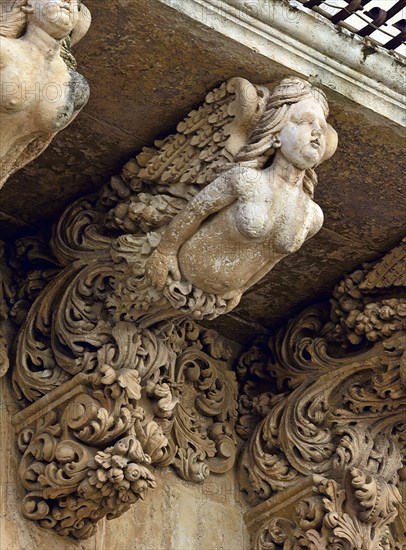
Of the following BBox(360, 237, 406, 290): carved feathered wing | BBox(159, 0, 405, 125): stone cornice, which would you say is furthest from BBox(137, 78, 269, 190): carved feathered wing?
BBox(360, 237, 406, 290): carved feathered wing

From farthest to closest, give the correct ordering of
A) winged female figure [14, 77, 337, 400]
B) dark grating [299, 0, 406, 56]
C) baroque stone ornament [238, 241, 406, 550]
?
baroque stone ornament [238, 241, 406, 550], dark grating [299, 0, 406, 56], winged female figure [14, 77, 337, 400]

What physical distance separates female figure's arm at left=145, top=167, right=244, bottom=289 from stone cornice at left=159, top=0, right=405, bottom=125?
365mm

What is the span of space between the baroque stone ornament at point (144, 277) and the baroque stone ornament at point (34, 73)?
0.64 metres

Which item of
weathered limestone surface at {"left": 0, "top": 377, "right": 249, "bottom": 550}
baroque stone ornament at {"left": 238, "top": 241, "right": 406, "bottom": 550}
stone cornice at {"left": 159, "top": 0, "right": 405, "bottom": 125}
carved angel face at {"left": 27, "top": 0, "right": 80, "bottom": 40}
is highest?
carved angel face at {"left": 27, "top": 0, "right": 80, "bottom": 40}

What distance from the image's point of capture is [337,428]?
6.33 metres

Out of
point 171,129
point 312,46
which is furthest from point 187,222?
point 312,46

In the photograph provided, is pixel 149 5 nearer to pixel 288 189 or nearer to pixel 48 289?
pixel 288 189

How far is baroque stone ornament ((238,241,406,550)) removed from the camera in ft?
20.3

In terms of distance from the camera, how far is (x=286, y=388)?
6.50 m

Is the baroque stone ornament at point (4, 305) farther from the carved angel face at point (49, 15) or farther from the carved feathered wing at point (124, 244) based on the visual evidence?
the carved angel face at point (49, 15)

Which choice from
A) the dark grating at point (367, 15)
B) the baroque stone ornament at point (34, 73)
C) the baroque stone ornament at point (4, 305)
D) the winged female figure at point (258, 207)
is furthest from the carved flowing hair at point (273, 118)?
the baroque stone ornament at point (4, 305)

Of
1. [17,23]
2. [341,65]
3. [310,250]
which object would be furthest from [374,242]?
[17,23]

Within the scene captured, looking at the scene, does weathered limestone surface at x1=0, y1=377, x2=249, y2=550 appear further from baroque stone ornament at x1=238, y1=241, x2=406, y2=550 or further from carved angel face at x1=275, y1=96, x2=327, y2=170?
carved angel face at x1=275, y1=96, x2=327, y2=170

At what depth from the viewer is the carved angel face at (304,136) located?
552 cm
